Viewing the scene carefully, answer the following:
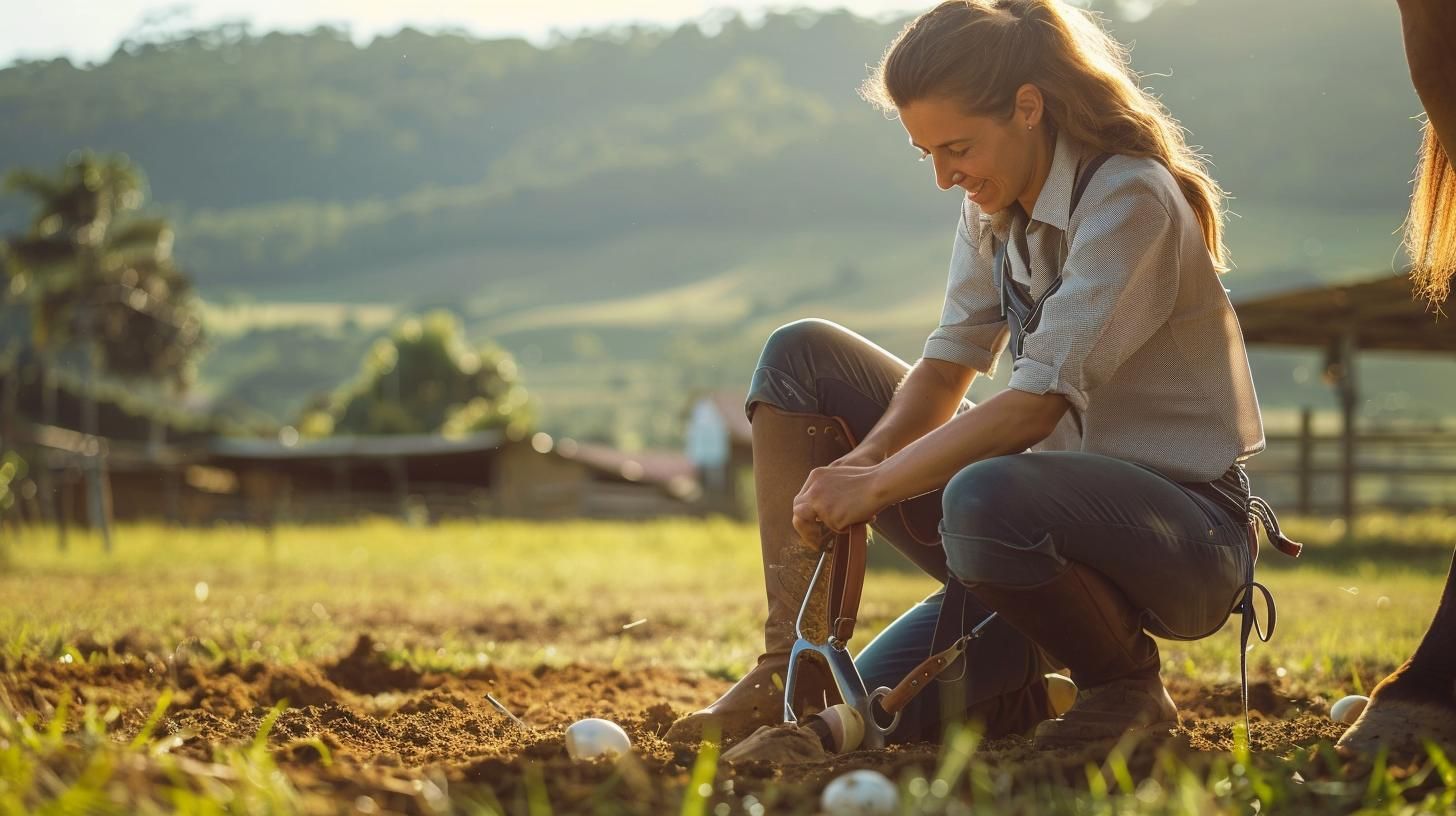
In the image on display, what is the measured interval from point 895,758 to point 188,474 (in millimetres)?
37523

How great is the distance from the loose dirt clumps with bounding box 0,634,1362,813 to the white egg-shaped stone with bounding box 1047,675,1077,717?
262 millimetres

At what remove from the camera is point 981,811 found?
148cm

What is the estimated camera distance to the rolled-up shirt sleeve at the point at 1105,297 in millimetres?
2350

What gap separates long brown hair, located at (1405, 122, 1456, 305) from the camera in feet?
8.95

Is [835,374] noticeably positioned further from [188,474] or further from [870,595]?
[188,474]

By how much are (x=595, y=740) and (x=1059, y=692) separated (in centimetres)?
113

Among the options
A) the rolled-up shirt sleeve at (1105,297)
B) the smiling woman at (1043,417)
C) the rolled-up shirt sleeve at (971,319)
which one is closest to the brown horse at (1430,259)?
the smiling woman at (1043,417)

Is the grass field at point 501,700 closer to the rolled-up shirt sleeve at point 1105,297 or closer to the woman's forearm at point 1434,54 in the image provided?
the rolled-up shirt sleeve at point 1105,297

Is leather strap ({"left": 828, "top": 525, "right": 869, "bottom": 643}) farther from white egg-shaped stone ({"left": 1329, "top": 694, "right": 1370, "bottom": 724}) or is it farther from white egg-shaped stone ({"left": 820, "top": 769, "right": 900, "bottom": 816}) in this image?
white egg-shaped stone ({"left": 1329, "top": 694, "right": 1370, "bottom": 724})

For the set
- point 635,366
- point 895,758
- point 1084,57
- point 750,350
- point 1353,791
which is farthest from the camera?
point 635,366

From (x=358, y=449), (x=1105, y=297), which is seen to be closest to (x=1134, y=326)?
(x=1105, y=297)

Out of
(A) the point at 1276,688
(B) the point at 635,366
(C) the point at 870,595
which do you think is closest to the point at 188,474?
(C) the point at 870,595

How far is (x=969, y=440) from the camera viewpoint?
2.38m

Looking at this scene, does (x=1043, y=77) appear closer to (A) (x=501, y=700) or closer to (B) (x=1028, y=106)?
(B) (x=1028, y=106)
